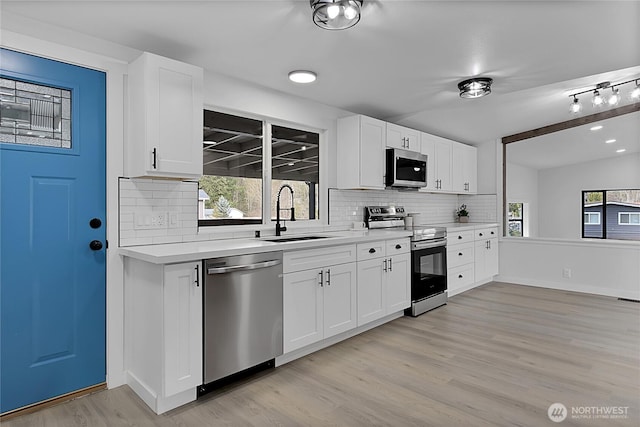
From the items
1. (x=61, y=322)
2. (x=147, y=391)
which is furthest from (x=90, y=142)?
(x=147, y=391)

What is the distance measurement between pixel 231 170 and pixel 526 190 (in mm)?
7615

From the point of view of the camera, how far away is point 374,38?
255cm

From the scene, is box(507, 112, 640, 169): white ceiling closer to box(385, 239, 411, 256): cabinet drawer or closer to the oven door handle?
the oven door handle

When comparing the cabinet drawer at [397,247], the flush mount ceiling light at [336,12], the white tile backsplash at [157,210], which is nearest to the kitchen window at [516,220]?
the cabinet drawer at [397,247]

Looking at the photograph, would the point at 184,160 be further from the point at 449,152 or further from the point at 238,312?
the point at 449,152

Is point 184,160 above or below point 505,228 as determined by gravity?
above

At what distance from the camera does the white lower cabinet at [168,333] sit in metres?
2.19

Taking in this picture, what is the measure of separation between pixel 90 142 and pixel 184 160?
586mm

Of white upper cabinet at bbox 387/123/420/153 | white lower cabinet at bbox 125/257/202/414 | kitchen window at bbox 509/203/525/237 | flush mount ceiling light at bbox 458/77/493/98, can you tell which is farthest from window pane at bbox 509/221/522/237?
white lower cabinet at bbox 125/257/202/414

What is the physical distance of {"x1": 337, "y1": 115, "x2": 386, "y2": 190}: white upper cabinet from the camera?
158 inches

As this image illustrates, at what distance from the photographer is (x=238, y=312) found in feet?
8.16

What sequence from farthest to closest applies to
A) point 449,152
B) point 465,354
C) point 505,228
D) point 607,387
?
1. point 505,228
2. point 449,152
3. point 465,354
4. point 607,387

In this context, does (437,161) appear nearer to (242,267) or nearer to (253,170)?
(253,170)

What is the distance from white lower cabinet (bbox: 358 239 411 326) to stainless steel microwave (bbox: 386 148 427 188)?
0.80 meters
